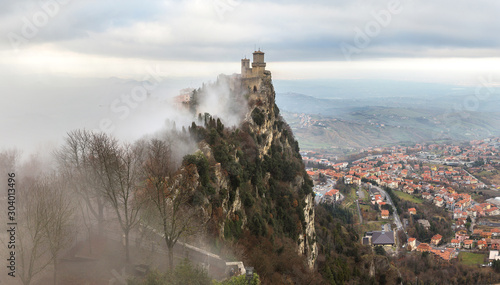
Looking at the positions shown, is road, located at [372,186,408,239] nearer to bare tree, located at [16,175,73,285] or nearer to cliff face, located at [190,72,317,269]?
cliff face, located at [190,72,317,269]

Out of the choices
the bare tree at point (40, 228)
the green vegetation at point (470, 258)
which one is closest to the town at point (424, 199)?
the green vegetation at point (470, 258)

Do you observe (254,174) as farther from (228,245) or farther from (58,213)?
(58,213)

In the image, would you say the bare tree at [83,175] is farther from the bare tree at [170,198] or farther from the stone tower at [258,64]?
the stone tower at [258,64]

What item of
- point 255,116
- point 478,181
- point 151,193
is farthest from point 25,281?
point 478,181

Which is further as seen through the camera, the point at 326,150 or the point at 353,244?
the point at 326,150

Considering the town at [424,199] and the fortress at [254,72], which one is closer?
the fortress at [254,72]

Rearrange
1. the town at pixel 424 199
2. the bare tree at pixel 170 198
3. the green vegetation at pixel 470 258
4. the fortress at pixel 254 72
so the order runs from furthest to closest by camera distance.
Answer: the town at pixel 424 199
the green vegetation at pixel 470 258
the fortress at pixel 254 72
the bare tree at pixel 170 198
